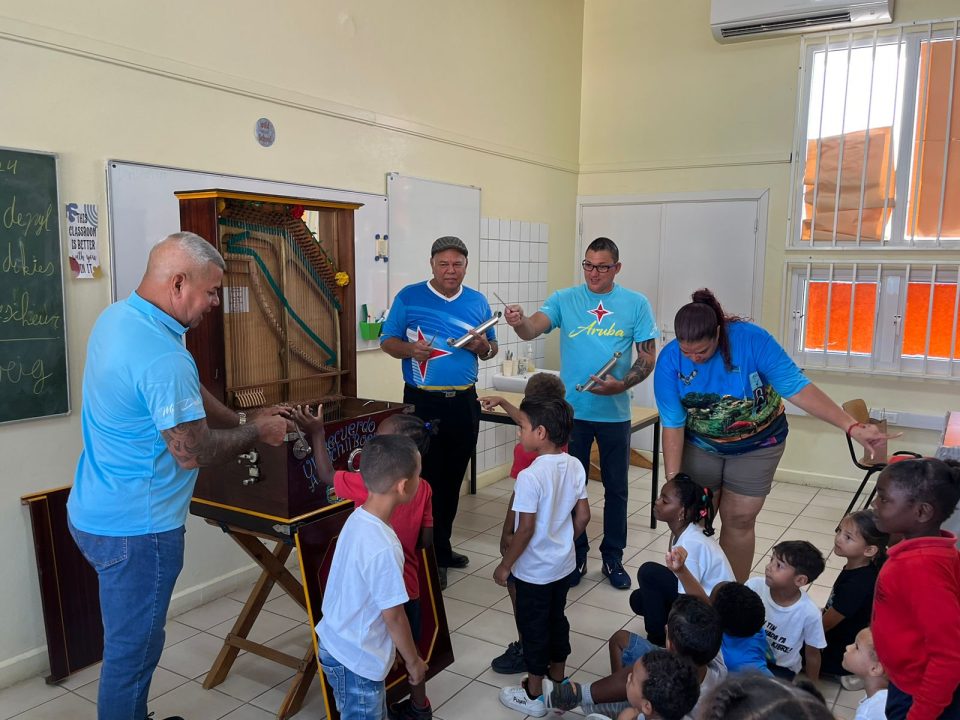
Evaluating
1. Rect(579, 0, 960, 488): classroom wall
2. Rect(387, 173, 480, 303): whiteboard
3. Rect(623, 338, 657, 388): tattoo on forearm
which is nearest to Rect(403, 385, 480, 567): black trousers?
Rect(623, 338, 657, 388): tattoo on forearm

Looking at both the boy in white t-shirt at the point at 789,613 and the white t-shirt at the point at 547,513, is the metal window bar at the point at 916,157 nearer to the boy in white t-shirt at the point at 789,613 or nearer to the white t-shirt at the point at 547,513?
the boy in white t-shirt at the point at 789,613

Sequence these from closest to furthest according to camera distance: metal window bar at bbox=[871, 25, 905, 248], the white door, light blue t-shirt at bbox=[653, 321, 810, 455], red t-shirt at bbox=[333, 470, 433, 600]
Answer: red t-shirt at bbox=[333, 470, 433, 600], light blue t-shirt at bbox=[653, 321, 810, 455], metal window bar at bbox=[871, 25, 905, 248], the white door

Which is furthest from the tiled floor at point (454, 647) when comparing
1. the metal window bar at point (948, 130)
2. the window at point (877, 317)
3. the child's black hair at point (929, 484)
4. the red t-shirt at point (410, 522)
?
the metal window bar at point (948, 130)

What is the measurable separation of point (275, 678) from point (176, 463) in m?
1.12

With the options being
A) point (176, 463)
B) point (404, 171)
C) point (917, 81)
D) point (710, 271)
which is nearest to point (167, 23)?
point (404, 171)

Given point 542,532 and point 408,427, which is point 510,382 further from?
point 542,532

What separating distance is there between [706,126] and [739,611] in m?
4.13

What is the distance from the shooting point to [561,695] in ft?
7.88

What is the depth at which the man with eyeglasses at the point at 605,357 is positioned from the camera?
133 inches

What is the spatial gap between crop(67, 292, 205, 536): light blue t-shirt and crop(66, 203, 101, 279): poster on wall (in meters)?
0.92

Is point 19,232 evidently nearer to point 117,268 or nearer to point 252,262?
point 117,268

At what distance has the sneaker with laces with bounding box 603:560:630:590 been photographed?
3.47 meters

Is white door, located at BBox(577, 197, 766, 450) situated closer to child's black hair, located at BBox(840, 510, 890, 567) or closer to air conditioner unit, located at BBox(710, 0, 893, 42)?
air conditioner unit, located at BBox(710, 0, 893, 42)

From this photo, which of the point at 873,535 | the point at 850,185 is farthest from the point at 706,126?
the point at 873,535
